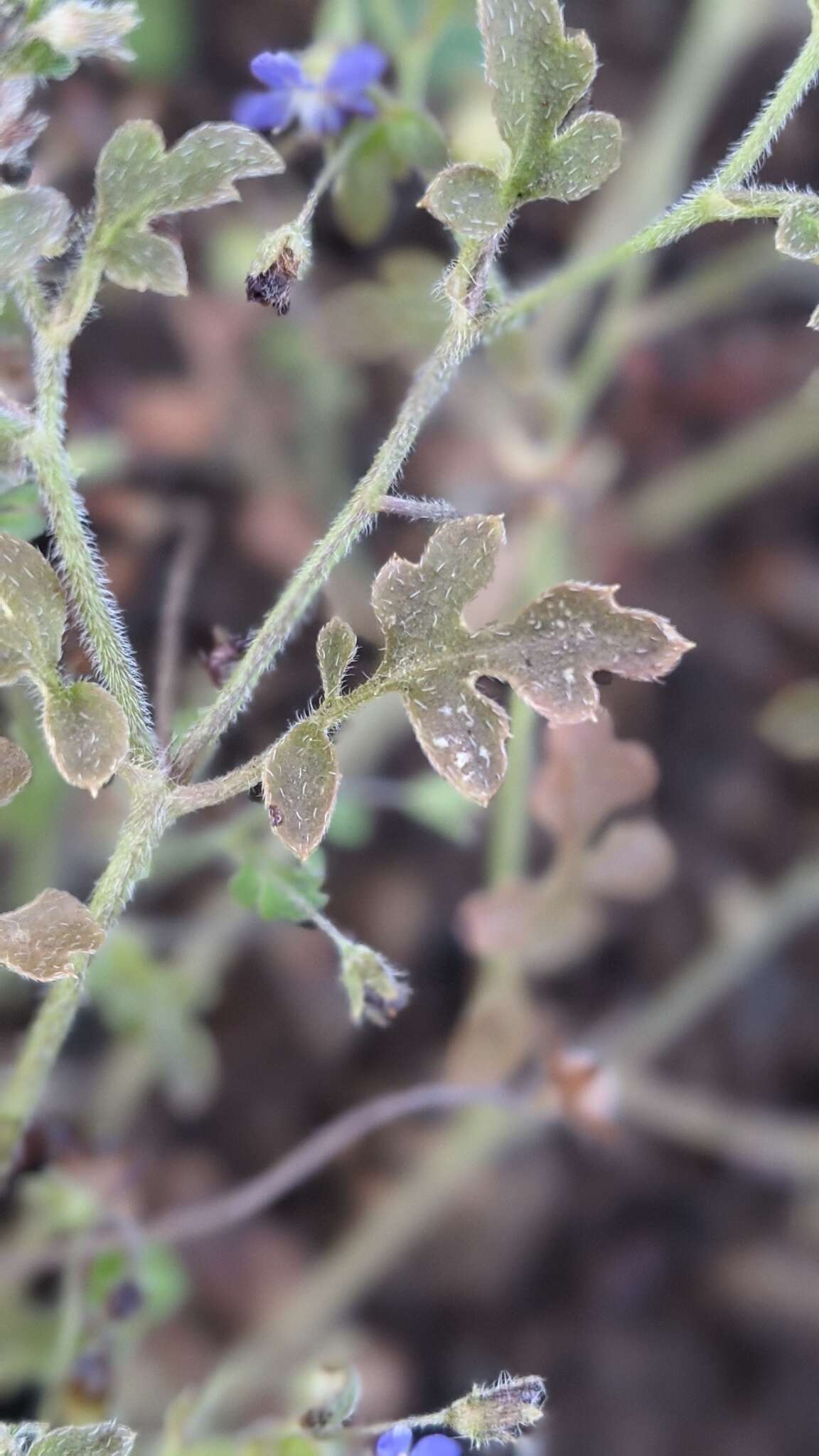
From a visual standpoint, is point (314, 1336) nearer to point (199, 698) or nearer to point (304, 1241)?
point (304, 1241)

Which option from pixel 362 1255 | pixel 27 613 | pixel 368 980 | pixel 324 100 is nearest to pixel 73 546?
pixel 27 613

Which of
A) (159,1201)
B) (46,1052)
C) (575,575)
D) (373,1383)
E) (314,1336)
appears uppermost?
(46,1052)

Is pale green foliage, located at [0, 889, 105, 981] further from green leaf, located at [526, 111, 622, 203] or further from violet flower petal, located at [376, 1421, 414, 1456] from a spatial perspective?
green leaf, located at [526, 111, 622, 203]

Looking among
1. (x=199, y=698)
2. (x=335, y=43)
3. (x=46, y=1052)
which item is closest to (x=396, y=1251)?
(x=199, y=698)

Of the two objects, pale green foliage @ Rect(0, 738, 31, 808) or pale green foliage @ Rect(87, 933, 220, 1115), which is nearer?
pale green foliage @ Rect(0, 738, 31, 808)

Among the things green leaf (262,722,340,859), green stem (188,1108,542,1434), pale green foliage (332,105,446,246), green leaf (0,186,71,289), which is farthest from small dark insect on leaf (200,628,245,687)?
green stem (188,1108,542,1434)
